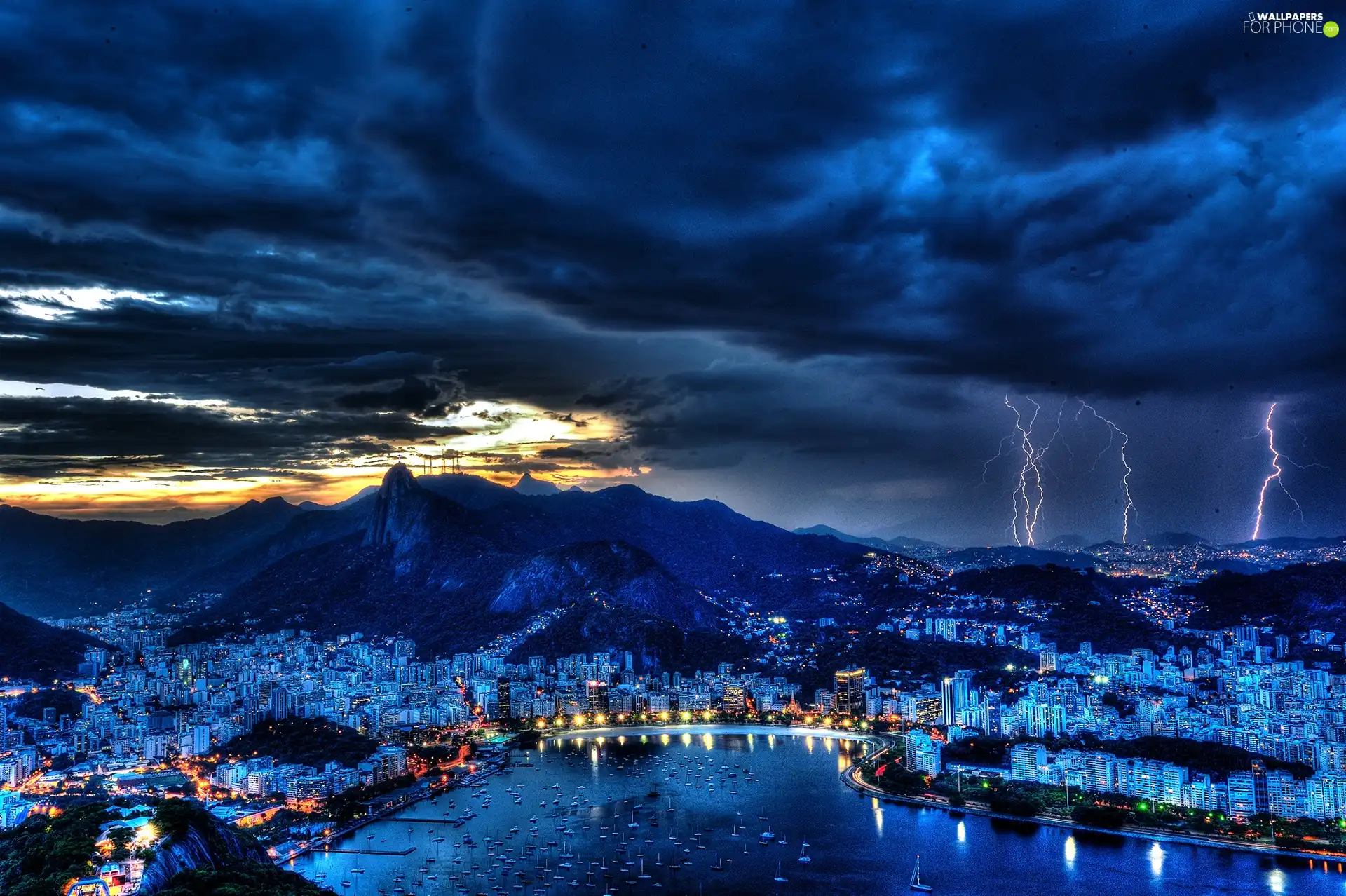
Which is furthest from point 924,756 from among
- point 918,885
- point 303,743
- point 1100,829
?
point 303,743

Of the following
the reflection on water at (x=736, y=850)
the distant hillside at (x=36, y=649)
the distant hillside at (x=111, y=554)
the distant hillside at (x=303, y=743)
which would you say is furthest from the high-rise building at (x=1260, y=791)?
the distant hillside at (x=111, y=554)

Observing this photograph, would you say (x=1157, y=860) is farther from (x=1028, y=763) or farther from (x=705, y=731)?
(x=705, y=731)

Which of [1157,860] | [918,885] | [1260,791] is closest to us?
[918,885]

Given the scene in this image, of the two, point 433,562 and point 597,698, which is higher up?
point 433,562

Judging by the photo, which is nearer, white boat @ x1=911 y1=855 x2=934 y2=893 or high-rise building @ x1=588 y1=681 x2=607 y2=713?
white boat @ x1=911 y1=855 x2=934 y2=893

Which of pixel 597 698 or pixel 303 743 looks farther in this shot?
pixel 597 698

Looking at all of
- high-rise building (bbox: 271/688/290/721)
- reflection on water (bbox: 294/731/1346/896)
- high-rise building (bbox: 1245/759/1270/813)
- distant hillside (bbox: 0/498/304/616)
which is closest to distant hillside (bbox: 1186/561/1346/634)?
high-rise building (bbox: 1245/759/1270/813)

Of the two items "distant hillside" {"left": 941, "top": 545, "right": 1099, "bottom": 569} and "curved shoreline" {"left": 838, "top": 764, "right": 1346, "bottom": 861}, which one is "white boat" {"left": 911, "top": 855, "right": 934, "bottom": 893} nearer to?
"curved shoreline" {"left": 838, "top": 764, "right": 1346, "bottom": 861}
